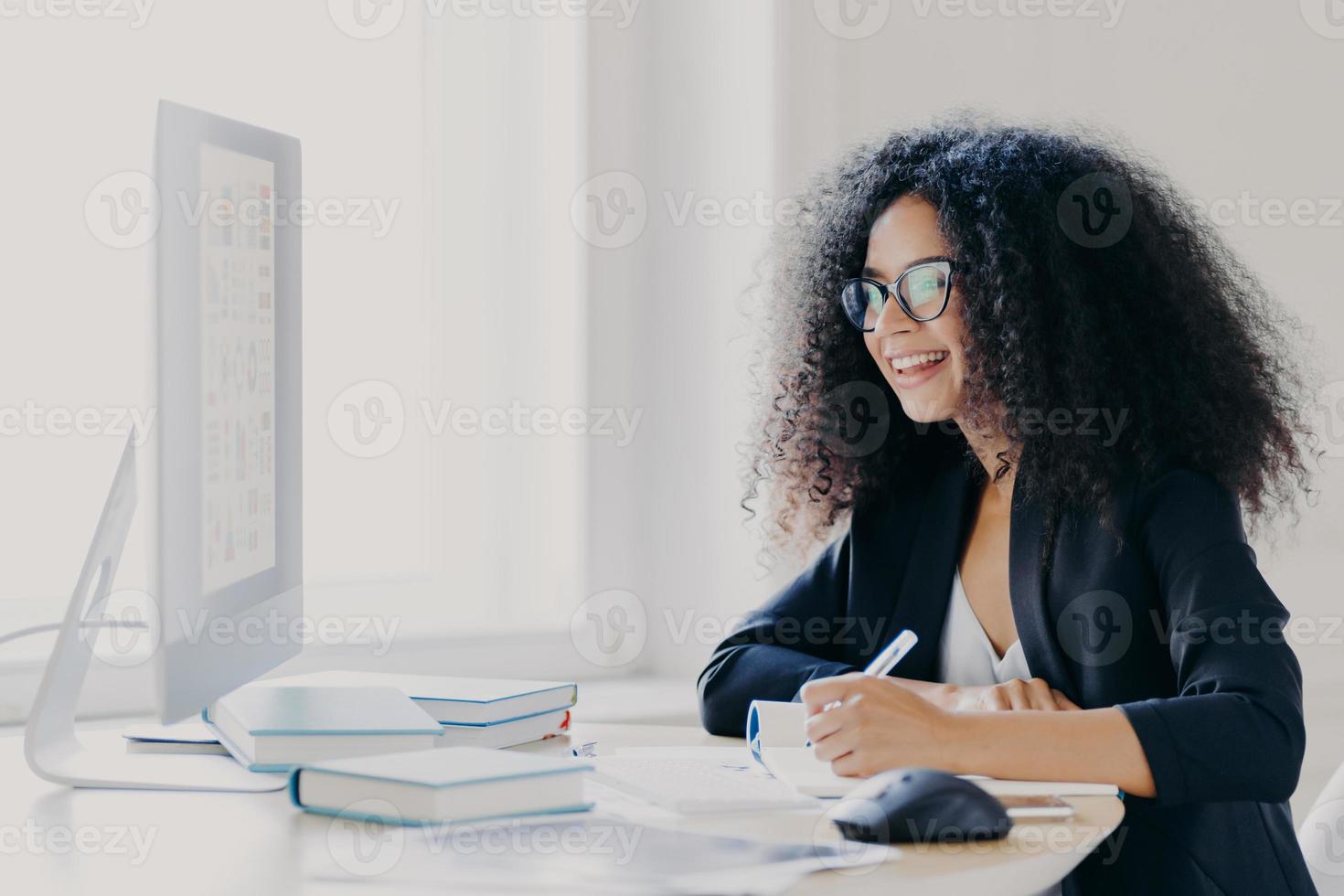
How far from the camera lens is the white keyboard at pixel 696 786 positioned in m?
1.02

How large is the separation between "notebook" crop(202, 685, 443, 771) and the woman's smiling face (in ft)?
2.38

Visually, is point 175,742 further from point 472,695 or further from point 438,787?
point 438,787

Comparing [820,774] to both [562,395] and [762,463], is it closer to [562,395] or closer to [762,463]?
[762,463]

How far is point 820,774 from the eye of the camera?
1.15m

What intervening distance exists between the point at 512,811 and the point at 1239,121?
6.78 ft

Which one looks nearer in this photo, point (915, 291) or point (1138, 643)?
point (1138, 643)

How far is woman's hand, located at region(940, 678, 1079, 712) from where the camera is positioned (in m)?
1.39

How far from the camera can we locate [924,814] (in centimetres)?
94

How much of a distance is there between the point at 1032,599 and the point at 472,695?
2.04ft

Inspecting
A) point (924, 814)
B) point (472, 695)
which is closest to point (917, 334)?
point (472, 695)

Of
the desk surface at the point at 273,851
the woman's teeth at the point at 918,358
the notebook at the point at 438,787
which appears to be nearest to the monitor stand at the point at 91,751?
the desk surface at the point at 273,851

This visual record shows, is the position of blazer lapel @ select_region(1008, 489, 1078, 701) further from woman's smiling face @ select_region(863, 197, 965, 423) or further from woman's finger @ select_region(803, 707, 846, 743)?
woman's finger @ select_region(803, 707, 846, 743)

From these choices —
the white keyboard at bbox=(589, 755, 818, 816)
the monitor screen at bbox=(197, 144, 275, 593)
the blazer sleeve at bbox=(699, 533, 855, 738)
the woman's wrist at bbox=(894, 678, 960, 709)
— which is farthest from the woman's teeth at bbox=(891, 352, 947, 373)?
the monitor screen at bbox=(197, 144, 275, 593)

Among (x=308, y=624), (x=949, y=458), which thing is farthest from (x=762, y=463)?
(x=308, y=624)
